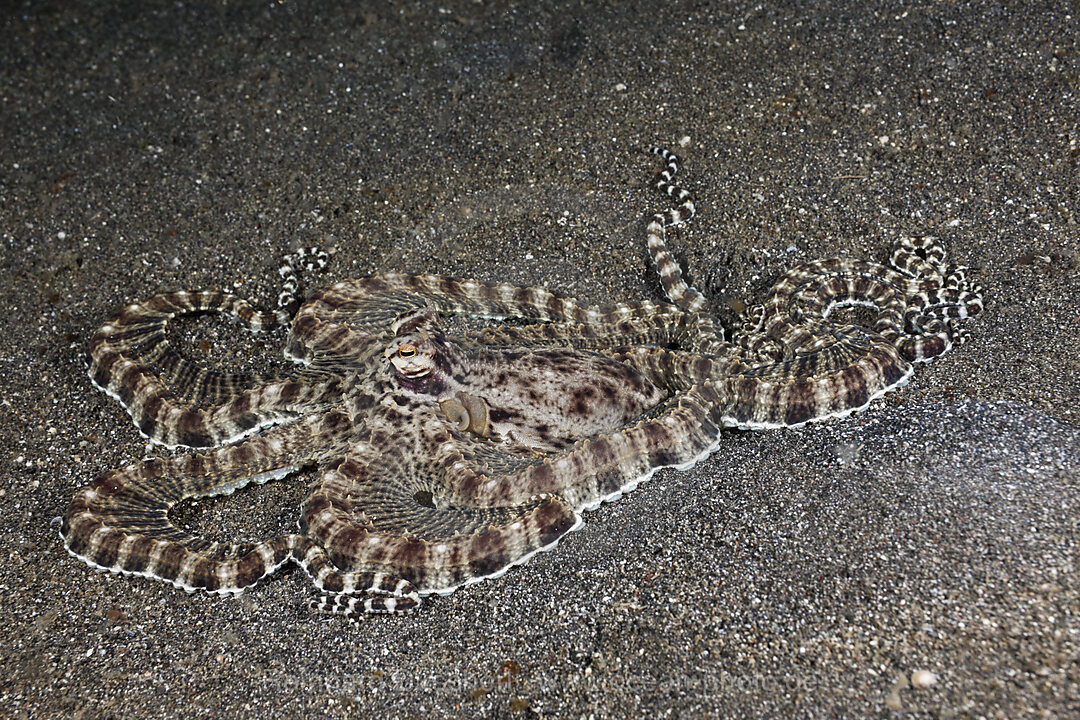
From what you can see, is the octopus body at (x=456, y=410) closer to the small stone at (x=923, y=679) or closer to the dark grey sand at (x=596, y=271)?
the dark grey sand at (x=596, y=271)

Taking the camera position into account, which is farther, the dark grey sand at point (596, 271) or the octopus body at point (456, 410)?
the octopus body at point (456, 410)

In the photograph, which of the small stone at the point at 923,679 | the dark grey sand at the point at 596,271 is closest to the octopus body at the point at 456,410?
the dark grey sand at the point at 596,271

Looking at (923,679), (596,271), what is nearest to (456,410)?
(596,271)

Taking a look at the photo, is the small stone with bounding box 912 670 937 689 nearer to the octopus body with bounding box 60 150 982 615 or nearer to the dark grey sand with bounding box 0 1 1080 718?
the dark grey sand with bounding box 0 1 1080 718

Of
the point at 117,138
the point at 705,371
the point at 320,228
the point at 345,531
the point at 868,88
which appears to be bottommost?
the point at 345,531

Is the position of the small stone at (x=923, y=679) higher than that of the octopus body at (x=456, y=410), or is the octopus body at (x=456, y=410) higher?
the octopus body at (x=456, y=410)

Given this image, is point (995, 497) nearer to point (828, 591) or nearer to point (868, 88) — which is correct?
point (828, 591)

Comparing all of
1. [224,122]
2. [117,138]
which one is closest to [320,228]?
[224,122]
